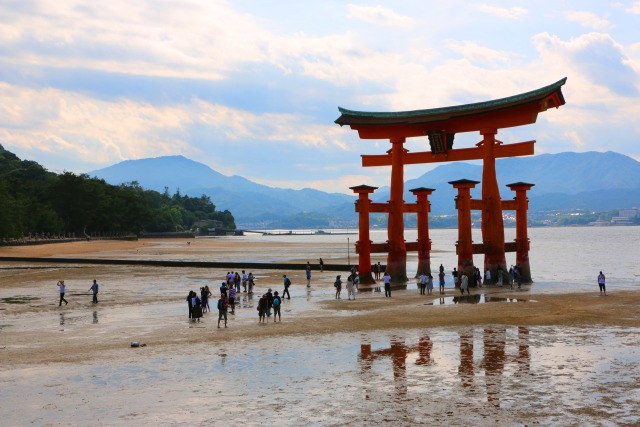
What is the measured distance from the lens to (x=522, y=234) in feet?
155

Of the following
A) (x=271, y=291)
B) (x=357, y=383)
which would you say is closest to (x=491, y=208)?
(x=271, y=291)

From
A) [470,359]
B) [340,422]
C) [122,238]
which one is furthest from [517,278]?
[122,238]

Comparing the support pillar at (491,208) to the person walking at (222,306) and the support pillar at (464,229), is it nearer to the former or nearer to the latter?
the support pillar at (464,229)

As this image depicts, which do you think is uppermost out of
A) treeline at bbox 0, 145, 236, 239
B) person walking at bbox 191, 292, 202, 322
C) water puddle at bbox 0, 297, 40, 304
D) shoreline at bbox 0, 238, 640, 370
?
treeline at bbox 0, 145, 236, 239

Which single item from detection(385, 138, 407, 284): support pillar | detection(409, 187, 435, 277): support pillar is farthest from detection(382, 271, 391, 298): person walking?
detection(409, 187, 435, 277): support pillar

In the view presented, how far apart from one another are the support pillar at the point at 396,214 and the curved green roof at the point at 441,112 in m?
2.04

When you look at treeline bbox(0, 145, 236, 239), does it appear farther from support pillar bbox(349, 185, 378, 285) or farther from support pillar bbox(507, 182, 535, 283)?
support pillar bbox(507, 182, 535, 283)

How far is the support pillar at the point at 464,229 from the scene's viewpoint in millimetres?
43375

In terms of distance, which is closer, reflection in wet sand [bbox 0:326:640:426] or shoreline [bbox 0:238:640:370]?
reflection in wet sand [bbox 0:326:640:426]

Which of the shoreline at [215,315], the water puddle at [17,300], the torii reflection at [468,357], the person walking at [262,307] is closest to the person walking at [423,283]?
the shoreline at [215,315]

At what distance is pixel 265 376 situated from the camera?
60.7ft

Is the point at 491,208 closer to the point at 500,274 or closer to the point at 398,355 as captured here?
the point at 500,274

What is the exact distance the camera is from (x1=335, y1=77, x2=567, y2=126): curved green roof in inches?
1576

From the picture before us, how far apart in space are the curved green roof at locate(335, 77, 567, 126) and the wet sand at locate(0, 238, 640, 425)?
11.4m
